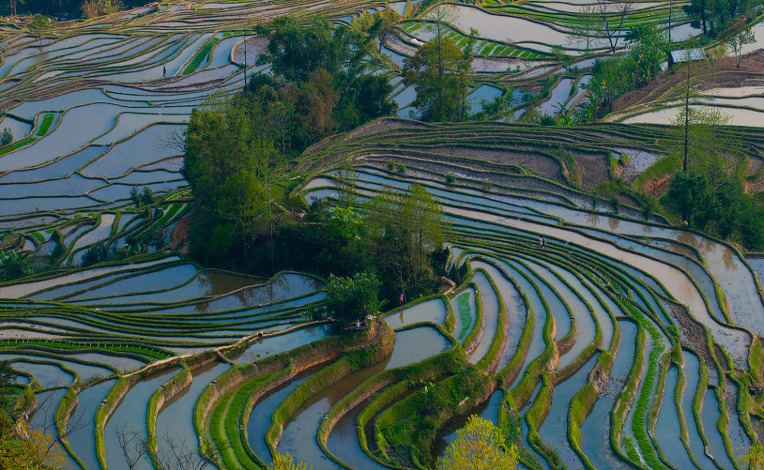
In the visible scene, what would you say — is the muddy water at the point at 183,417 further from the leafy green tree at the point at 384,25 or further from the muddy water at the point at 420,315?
the leafy green tree at the point at 384,25

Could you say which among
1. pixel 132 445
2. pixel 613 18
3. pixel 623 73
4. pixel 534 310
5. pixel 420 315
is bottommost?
pixel 534 310

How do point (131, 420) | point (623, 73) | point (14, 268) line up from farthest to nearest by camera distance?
point (623, 73)
point (14, 268)
point (131, 420)

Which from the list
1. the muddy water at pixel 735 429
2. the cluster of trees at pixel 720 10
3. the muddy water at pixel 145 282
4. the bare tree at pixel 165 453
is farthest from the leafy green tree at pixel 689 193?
the cluster of trees at pixel 720 10

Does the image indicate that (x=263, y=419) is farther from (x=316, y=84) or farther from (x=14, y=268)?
(x=316, y=84)

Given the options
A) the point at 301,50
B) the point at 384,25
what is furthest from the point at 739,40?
the point at 301,50

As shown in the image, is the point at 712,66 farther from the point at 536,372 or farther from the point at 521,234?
the point at 536,372

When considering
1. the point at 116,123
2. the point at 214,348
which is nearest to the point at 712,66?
the point at 116,123

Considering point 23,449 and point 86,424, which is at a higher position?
point 23,449
